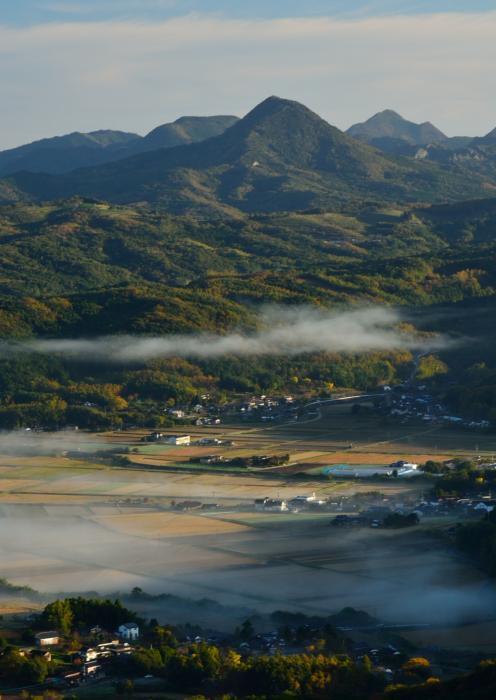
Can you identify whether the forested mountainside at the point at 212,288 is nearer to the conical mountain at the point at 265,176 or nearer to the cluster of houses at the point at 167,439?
the cluster of houses at the point at 167,439

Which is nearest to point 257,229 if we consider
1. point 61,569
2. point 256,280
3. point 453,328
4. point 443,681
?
point 256,280

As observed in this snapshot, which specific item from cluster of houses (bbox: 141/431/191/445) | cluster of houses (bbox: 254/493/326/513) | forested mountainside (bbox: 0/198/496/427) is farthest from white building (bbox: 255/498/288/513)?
forested mountainside (bbox: 0/198/496/427)

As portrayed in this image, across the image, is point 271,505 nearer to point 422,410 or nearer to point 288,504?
point 288,504

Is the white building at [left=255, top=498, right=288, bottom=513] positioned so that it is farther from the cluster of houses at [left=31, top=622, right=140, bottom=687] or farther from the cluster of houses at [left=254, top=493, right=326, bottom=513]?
the cluster of houses at [left=31, top=622, right=140, bottom=687]

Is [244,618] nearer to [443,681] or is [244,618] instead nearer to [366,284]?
[443,681]

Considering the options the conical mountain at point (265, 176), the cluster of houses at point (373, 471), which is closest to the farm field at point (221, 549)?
the cluster of houses at point (373, 471)

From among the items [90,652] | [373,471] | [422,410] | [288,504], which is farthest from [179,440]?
[90,652]
